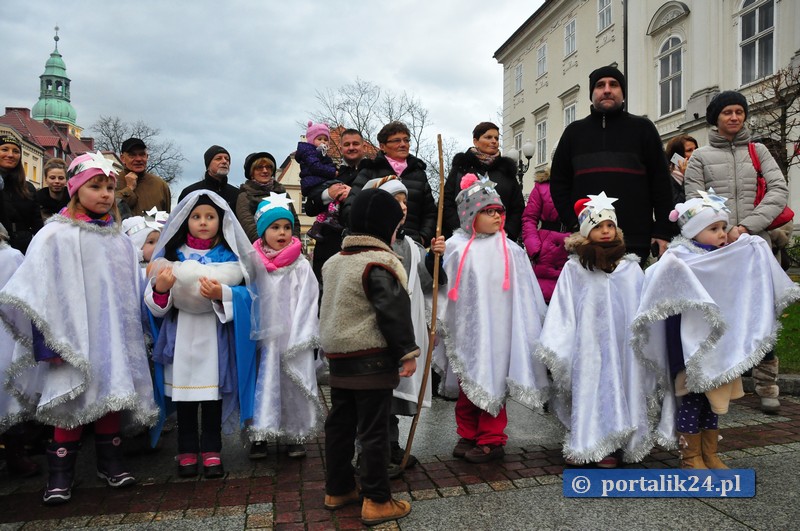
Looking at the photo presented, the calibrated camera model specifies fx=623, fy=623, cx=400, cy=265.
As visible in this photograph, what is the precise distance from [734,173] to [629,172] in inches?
45.1

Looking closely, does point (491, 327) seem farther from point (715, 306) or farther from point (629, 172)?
point (629, 172)

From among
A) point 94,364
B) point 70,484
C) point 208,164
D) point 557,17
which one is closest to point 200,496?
point 70,484

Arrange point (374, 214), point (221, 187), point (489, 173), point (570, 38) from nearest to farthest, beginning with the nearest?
1. point (374, 214)
2. point (489, 173)
3. point (221, 187)
4. point (570, 38)

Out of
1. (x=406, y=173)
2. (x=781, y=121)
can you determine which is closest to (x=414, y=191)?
(x=406, y=173)

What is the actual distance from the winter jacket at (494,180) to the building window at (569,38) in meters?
23.5

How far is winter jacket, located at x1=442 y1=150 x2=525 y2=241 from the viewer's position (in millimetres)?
5219

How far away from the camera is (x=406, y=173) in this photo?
195 inches

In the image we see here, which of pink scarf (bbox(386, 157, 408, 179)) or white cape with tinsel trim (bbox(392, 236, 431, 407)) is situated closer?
white cape with tinsel trim (bbox(392, 236, 431, 407))

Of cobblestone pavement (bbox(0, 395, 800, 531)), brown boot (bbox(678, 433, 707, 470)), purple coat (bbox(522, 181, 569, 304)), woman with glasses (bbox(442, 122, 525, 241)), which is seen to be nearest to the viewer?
cobblestone pavement (bbox(0, 395, 800, 531))

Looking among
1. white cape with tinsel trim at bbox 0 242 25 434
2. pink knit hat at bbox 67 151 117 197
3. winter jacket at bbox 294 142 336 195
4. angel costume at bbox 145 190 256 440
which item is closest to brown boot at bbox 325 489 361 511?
angel costume at bbox 145 190 256 440

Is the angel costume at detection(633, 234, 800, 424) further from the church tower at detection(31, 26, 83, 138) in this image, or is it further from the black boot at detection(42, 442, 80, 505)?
the church tower at detection(31, 26, 83, 138)

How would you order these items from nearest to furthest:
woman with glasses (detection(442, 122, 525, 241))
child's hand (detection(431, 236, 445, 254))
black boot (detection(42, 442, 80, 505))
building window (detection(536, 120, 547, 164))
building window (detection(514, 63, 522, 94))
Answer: black boot (detection(42, 442, 80, 505)) < child's hand (detection(431, 236, 445, 254)) < woman with glasses (detection(442, 122, 525, 241)) < building window (detection(536, 120, 547, 164)) < building window (detection(514, 63, 522, 94))

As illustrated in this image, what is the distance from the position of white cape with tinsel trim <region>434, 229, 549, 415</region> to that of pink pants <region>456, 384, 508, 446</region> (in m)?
0.13

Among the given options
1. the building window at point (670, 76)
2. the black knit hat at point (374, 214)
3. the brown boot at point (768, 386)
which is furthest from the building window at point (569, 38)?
Answer: the black knit hat at point (374, 214)
